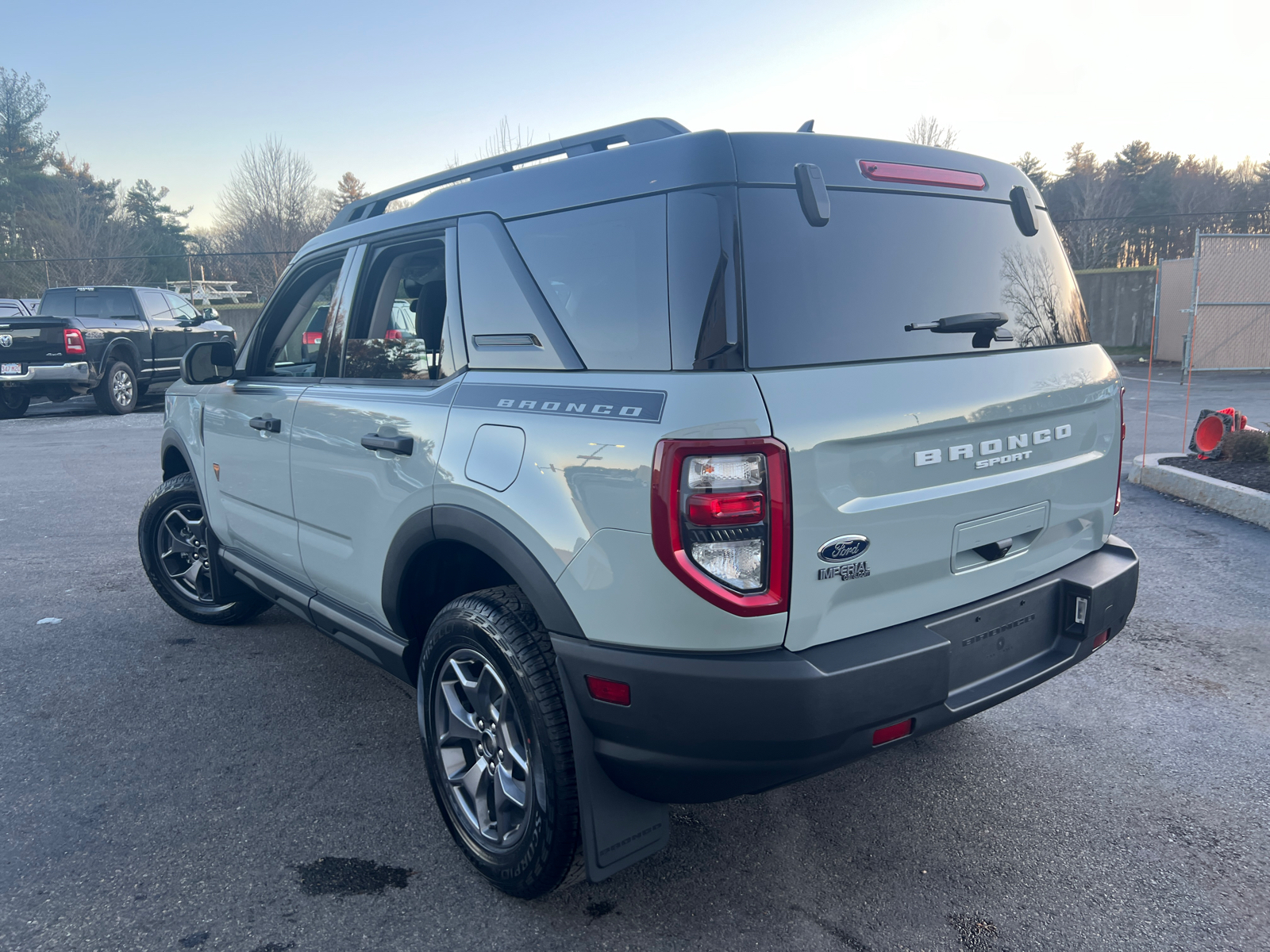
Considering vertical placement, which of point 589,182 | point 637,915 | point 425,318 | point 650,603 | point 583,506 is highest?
point 589,182

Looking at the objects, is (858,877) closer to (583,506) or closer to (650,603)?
(650,603)

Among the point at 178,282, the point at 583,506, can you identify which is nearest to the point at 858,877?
the point at 583,506

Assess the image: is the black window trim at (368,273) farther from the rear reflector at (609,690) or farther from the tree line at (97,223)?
the tree line at (97,223)

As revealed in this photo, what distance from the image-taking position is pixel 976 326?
2.45 meters

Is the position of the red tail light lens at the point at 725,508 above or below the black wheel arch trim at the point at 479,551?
above

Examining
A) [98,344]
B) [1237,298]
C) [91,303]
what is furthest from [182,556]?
[1237,298]

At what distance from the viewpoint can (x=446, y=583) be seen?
116 inches

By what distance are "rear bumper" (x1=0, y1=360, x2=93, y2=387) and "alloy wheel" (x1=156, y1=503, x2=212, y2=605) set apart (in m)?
11.5

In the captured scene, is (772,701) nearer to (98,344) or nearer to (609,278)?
(609,278)

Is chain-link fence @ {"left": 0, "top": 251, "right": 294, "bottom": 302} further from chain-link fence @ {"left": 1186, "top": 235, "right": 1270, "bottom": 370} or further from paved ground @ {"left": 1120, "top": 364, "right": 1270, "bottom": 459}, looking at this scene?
chain-link fence @ {"left": 1186, "top": 235, "right": 1270, "bottom": 370}

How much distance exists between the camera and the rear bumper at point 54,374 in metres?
13.9

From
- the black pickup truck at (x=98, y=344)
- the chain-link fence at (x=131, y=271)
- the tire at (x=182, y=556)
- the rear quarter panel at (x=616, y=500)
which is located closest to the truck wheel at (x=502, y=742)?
the rear quarter panel at (x=616, y=500)

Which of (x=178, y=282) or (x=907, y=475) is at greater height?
(x=178, y=282)

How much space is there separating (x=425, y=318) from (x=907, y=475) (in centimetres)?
164
